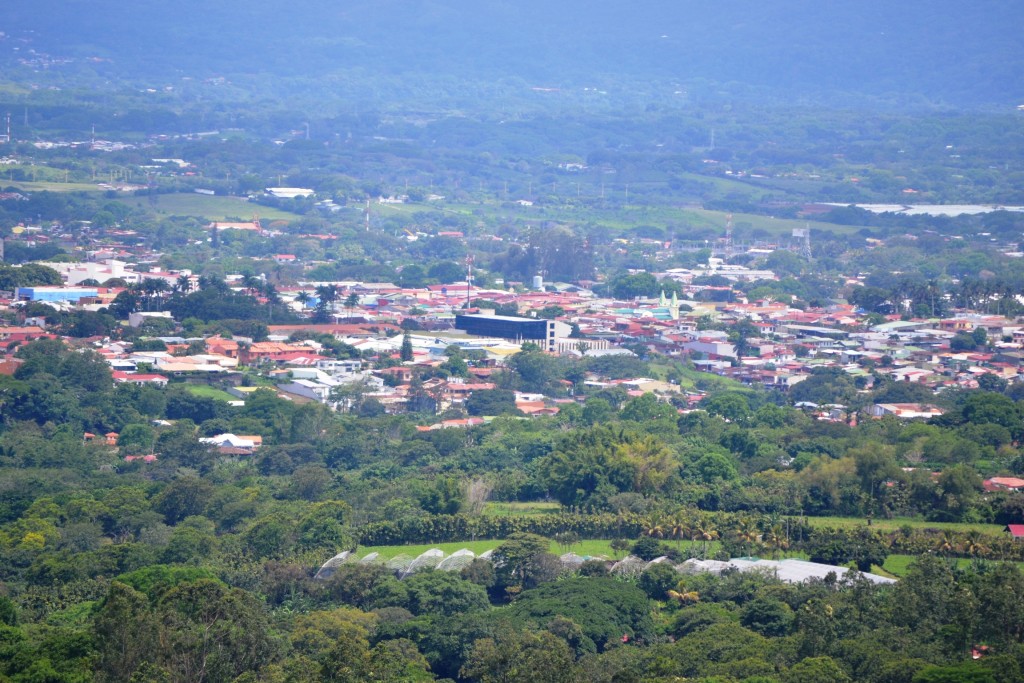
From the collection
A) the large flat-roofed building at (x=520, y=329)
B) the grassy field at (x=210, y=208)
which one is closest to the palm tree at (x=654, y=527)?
the large flat-roofed building at (x=520, y=329)

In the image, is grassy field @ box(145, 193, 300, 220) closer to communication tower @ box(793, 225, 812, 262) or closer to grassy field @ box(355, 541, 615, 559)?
communication tower @ box(793, 225, 812, 262)

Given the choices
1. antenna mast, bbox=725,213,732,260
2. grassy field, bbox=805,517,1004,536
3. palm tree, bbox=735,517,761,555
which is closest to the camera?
palm tree, bbox=735,517,761,555

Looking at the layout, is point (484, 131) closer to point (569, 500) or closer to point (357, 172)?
point (357, 172)

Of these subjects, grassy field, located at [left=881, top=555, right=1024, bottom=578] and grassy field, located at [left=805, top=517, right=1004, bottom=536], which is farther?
grassy field, located at [left=805, top=517, right=1004, bottom=536]

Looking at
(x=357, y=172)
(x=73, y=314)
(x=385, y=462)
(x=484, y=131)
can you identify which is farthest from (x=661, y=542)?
(x=484, y=131)

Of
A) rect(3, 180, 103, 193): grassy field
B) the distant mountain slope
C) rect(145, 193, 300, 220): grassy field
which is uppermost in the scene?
the distant mountain slope

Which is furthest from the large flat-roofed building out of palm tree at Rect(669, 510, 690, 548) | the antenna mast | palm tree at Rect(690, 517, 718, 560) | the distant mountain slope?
the distant mountain slope
